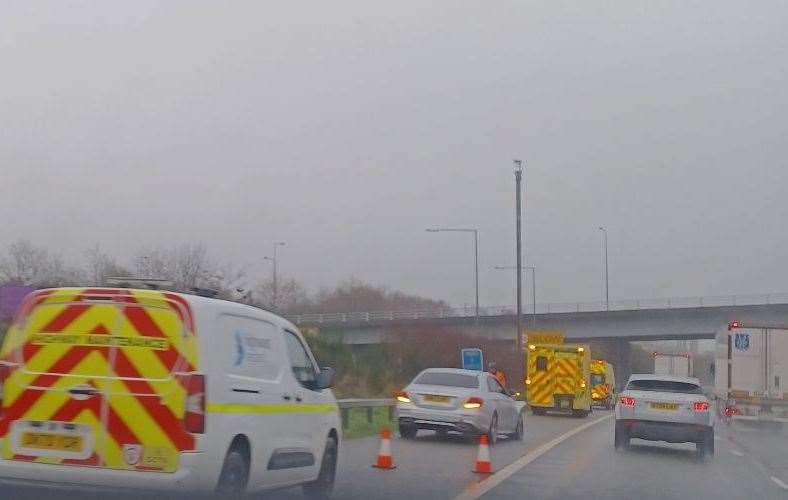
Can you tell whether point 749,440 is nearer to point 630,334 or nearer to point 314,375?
point 314,375

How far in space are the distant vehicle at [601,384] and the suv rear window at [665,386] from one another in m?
29.3

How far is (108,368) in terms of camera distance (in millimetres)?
10055

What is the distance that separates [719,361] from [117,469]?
2923 cm

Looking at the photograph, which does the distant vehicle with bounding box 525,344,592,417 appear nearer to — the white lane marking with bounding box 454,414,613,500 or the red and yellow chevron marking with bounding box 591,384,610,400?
the red and yellow chevron marking with bounding box 591,384,610,400

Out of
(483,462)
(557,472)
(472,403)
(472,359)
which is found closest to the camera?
(483,462)

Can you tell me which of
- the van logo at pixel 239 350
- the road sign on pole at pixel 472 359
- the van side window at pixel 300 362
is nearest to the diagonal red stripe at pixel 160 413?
the van logo at pixel 239 350

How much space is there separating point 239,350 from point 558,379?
30.2m

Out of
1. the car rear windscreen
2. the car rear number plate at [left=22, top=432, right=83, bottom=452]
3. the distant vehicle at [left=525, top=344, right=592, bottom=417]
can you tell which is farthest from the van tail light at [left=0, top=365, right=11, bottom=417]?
the distant vehicle at [left=525, top=344, right=592, bottom=417]

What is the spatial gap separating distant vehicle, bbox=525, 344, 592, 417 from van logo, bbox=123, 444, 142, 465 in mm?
30844

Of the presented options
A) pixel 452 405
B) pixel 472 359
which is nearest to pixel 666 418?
pixel 452 405

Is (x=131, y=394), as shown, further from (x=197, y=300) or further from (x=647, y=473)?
Answer: (x=647, y=473)

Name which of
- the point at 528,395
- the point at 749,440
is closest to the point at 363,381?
the point at 528,395

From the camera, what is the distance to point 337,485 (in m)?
14.2

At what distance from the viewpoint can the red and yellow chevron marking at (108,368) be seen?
980cm
